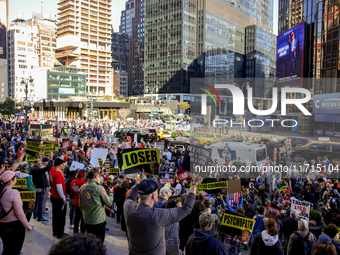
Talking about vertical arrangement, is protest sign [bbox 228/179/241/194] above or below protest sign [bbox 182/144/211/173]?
below

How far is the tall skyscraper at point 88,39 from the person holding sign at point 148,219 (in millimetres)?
142086

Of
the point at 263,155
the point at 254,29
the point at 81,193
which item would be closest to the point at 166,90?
the point at 254,29

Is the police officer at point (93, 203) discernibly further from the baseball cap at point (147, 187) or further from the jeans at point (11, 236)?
the baseball cap at point (147, 187)

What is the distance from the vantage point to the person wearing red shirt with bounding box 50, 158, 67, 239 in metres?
6.57

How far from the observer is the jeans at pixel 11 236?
469cm

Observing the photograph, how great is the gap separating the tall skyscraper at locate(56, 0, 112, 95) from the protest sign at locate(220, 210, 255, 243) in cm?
14117

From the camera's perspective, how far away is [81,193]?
5336mm

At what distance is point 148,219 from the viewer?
3.41 m

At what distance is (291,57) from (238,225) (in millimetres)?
45886

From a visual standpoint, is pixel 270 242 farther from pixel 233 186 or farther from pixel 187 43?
pixel 187 43

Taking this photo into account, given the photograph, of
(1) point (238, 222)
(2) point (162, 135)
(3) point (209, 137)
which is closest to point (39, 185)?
(1) point (238, 222)

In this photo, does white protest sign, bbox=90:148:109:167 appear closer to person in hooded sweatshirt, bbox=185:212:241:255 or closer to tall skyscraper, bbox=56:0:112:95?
person in hooded sweatshirt, bbox=185:212:241:255

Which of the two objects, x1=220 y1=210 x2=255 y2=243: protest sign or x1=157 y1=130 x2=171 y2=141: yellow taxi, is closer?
x1=220 y1=210 x2=255 y2=243: protest sign

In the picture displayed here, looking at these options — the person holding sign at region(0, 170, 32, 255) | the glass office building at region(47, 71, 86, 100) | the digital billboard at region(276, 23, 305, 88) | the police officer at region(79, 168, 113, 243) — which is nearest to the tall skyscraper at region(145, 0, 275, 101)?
the glass office building at region(47, 71, 86, 100)
